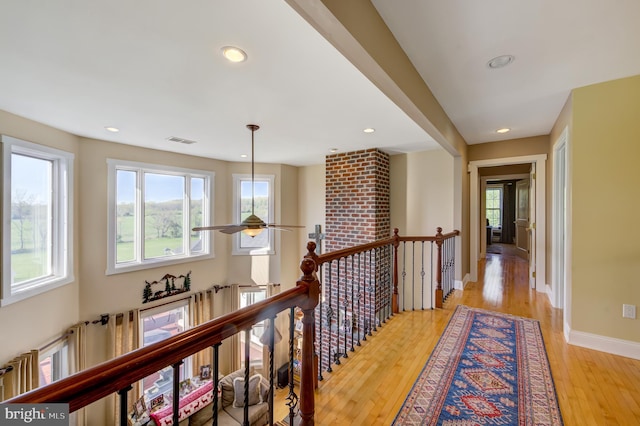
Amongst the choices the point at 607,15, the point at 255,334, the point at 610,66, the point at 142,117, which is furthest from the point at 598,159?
the point at 255,334

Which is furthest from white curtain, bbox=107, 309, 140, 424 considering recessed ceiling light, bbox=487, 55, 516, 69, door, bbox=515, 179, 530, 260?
door, bbox=515, 179, 530, 260

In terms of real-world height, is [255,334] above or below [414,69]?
below

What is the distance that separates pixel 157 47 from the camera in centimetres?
170

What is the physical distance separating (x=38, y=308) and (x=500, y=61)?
17.5 ft

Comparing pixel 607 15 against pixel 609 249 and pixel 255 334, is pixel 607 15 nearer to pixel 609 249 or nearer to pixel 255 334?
pixel 609 249

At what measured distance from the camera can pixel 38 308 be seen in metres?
3.10

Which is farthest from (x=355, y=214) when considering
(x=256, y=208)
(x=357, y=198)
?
(x=256, y=208)

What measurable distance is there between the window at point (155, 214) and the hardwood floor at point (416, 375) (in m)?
3.99

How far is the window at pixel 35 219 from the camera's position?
9.23ft

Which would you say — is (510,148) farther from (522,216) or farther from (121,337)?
(121,337)

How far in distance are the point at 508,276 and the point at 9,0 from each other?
6.58m

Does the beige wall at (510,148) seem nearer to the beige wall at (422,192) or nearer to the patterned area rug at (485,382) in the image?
the beige wall at (422,192)

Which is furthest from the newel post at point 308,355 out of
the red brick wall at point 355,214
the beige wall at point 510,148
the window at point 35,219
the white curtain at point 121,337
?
the beige wall at point 510,148

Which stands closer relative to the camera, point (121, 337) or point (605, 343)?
point (605, 343)
